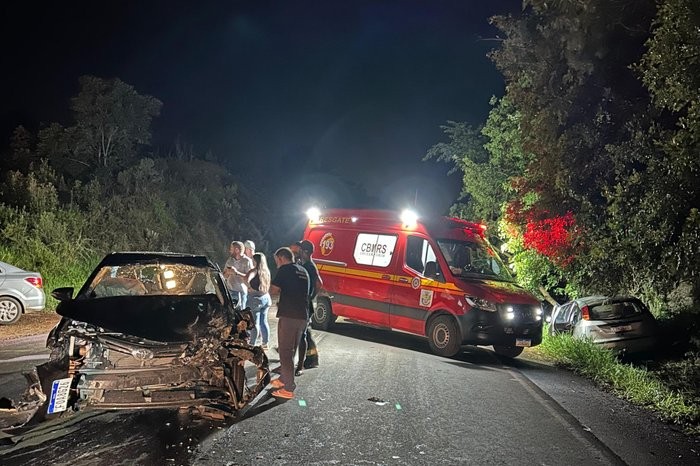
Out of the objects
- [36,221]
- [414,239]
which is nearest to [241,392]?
[414,239]

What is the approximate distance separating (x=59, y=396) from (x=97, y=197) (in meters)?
16.9

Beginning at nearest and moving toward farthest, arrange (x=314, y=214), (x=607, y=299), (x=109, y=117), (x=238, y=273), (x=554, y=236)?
(x=238, y=273), (x=607, y=299), (x=314, y=214), (x=554, y=236), (x=109, y=117)

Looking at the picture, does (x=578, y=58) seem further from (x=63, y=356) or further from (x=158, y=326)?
(x=63, y=356)

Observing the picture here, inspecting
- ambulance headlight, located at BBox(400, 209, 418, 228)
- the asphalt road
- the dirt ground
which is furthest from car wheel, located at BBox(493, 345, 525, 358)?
the dirt ground

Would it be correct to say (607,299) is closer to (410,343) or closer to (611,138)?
(611,138)

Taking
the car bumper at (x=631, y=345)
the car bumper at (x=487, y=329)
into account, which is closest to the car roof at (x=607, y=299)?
the car bumper at (x=631, y=345)

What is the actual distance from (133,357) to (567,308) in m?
10.6

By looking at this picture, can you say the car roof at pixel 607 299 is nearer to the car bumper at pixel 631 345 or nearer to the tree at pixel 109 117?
the car bumper at pixel 631 345

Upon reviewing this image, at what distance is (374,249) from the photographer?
11.7m

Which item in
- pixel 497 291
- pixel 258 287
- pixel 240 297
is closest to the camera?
pixel 258 287

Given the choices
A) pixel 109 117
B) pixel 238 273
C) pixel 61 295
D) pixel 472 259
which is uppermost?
pixel 109 117

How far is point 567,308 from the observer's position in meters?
13.1

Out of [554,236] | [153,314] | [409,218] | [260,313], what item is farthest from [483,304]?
[153,314]

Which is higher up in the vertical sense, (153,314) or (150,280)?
(150,280)
